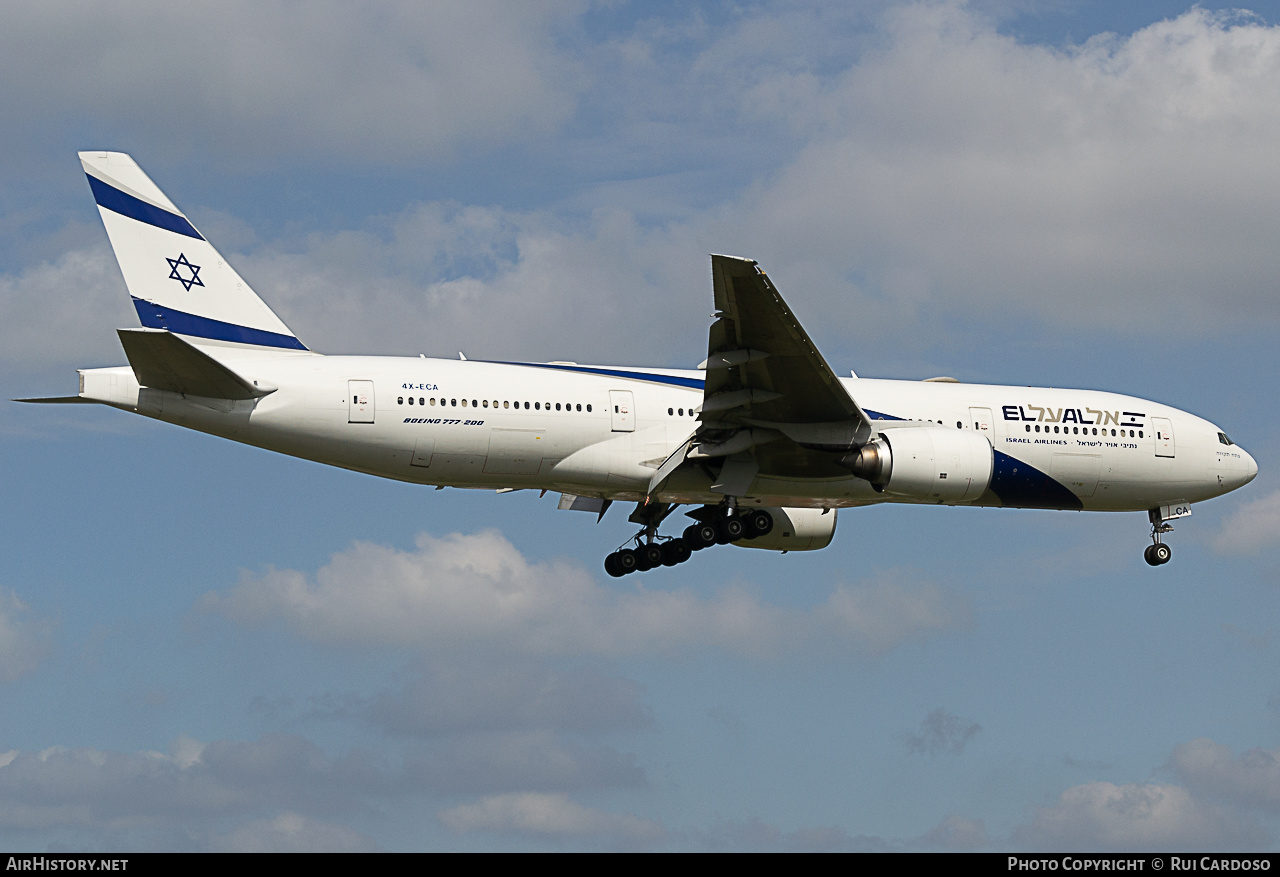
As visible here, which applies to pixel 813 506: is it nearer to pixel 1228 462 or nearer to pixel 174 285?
pixel 1228 462

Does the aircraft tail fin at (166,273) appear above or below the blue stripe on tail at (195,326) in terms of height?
above

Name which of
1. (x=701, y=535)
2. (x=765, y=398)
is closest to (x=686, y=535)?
(x=701, y=535)

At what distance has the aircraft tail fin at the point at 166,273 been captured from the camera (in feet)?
94.4

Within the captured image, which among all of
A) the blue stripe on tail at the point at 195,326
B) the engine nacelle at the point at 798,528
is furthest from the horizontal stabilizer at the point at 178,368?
the engine nacelle at the point at 798,528

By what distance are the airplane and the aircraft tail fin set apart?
0.03 metres

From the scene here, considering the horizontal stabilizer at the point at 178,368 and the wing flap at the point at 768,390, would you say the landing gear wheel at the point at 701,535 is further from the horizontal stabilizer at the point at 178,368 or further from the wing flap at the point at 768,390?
the horizontal stabilizer at the point at 178,368

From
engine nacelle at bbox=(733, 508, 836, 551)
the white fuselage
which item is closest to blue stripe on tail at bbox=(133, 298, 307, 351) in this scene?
the white fuselage

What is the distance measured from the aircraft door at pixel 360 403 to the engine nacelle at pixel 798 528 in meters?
11.2

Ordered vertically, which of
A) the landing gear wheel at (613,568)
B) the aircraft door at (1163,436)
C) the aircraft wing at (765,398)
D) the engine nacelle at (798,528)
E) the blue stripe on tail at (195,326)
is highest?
the aircraft door at (1163,436)

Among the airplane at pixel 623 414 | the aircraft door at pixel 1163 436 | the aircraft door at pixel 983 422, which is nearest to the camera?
the airplane at pixel 623 414

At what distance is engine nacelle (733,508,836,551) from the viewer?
35.2m

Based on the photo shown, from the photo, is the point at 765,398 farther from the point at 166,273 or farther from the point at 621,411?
the point at 166,273
